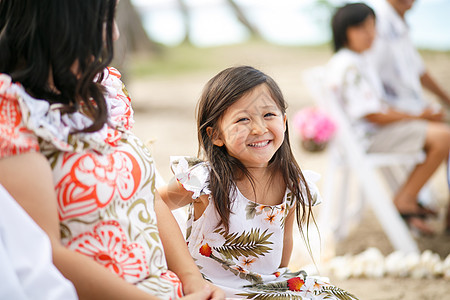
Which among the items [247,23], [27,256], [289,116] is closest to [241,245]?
[27,256]

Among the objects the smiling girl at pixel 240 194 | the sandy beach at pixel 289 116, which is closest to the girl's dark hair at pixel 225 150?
the smiling girl at pixel 240 194

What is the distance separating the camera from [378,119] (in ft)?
13.3

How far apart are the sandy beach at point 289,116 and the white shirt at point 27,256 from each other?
84 cm

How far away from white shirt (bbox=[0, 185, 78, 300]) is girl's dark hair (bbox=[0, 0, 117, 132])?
27 centimetres

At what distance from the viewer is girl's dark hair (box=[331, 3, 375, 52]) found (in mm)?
4078

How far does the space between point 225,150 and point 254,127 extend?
170 millimetres

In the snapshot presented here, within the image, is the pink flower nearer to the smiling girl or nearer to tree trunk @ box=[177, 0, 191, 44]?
the smiling girl

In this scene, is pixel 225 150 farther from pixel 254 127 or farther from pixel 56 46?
pixel 56 46

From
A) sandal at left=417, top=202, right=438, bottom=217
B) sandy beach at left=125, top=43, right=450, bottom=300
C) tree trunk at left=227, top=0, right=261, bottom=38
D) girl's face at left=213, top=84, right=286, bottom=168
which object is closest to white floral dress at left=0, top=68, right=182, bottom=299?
girl's face at left=213, top=84, right=286, bottom=168

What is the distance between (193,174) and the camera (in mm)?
1767

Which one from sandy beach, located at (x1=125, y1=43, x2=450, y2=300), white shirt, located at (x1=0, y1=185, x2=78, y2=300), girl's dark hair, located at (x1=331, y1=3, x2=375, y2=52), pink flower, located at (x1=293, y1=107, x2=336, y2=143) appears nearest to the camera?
white shirt, located at (x1=0, y1=185, x2=78, y2=300)

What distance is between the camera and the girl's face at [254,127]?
5.85 ft

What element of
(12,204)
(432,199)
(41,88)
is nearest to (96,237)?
(12,204)

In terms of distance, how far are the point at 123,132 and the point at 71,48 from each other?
0.25 m
